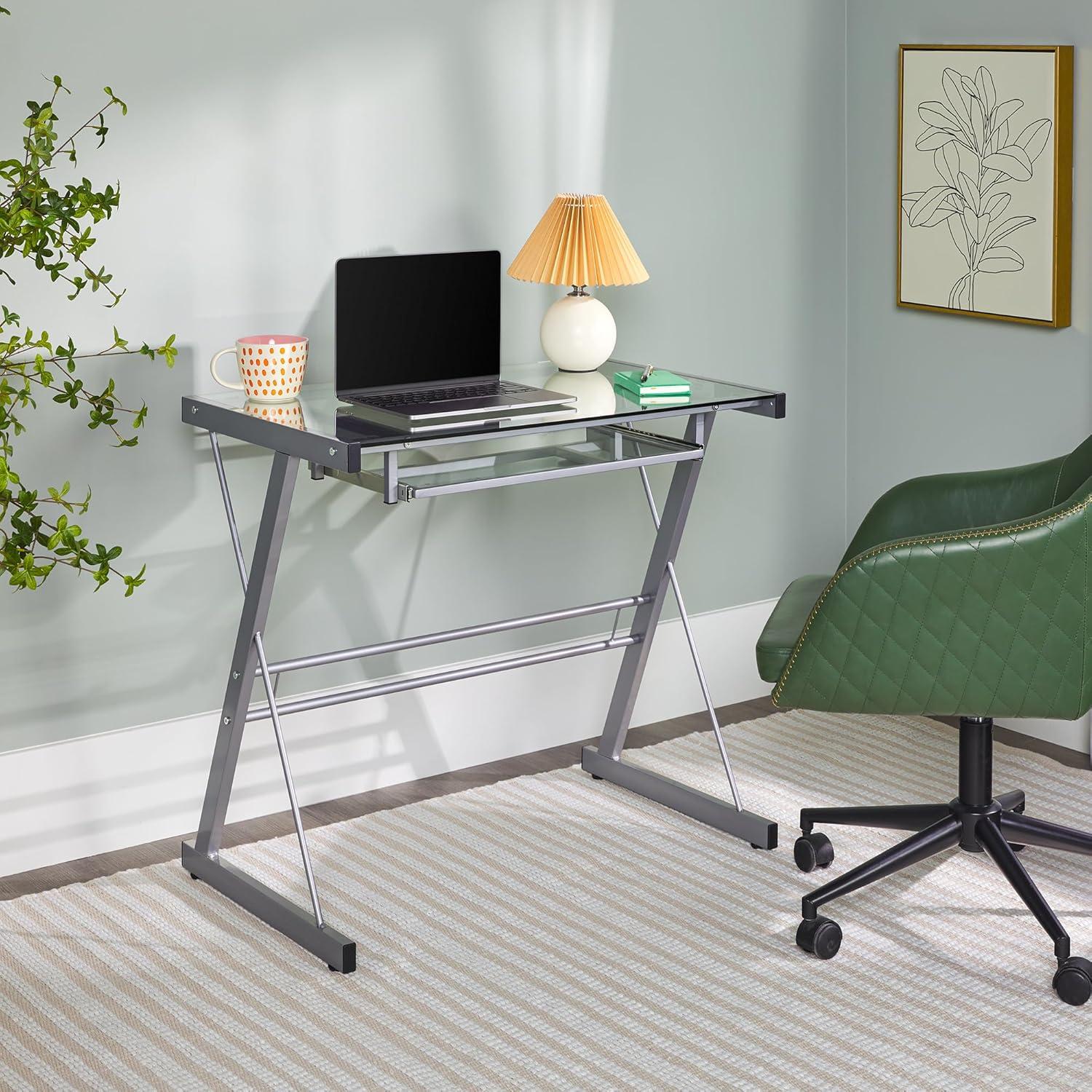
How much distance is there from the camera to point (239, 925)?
2.74 meters

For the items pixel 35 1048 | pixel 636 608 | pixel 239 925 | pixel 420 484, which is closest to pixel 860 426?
pixel 636 608

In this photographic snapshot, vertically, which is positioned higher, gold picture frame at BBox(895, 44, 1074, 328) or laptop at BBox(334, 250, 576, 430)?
gold picture frame at BBox(895, 44, 1074, 328)

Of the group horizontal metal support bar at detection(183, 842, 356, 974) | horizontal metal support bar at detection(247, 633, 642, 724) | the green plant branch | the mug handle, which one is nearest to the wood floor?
horizontal metal support bar at detection(183, 842, 356, 974)

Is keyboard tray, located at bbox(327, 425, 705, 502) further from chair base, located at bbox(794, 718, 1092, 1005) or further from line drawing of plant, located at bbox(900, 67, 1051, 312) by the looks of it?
line drawing of plant, located at bbox(900, 67, 1051, 312)

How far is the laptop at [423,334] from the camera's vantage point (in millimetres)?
2891

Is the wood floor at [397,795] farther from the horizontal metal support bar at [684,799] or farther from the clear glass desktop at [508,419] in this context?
the clear glass desktop at [508,419]

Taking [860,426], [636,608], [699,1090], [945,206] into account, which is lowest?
[699,1090]

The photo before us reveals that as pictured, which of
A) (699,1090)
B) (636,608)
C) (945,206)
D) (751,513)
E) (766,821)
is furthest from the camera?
(751,513)

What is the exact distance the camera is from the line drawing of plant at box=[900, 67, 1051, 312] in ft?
11.1

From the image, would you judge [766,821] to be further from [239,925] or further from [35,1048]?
[35,1048]

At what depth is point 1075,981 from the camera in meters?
2.42

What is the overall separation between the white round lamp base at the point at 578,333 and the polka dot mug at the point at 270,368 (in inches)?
20.6

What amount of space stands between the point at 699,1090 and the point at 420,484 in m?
1.04

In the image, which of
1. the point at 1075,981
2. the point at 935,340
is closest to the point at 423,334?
the point at 935,340
